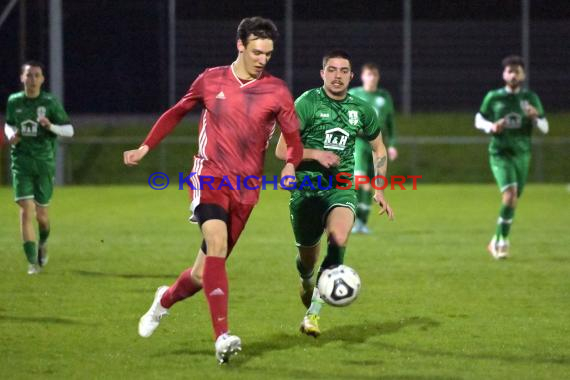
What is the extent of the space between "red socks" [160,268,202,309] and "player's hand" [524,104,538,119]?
6464mm

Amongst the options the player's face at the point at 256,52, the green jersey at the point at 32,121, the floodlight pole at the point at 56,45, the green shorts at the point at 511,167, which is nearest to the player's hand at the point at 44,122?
the green jersey at the point at 32,121

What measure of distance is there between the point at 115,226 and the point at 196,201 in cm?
1026

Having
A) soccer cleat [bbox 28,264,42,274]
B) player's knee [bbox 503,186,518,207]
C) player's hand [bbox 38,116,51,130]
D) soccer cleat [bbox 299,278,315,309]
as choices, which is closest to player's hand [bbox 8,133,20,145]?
player's hand [bbox 38,116,51,130]

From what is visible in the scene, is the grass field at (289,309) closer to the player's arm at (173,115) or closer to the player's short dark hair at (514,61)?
the player's arm at (173,115)

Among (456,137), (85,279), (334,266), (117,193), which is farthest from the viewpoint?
(456,137)

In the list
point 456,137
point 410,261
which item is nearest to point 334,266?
point 410,261

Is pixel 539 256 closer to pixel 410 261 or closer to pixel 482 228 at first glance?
pixel 410 261

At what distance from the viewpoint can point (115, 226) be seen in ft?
56.4

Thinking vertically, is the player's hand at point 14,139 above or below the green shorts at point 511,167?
above

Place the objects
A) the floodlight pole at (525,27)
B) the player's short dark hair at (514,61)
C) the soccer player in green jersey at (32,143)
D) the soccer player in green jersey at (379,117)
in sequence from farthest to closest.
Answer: the floodlight pole at (525,27) → the soccer player in green jersey at (379,117) → the player's short dark hair at (514,61) → the soccer player in green jersey at (32,143)

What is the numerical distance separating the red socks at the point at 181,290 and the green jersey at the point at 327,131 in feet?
4.03

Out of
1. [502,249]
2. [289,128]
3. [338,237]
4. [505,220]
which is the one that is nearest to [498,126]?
[505,220]

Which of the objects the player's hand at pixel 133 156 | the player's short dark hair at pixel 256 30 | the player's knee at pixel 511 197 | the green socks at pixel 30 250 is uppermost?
the player's short dark hair at pixel 256 30

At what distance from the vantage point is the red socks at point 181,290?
7.43m
